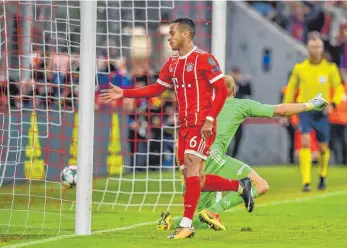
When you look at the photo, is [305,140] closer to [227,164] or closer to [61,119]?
[61,119]

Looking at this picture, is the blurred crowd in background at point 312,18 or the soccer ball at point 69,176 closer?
the soccer ball at point 69,176

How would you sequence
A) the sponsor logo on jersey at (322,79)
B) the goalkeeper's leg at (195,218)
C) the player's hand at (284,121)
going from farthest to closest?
the player's hand at (284,121)
the sponsor logo on jersey at (322,79)
the goalkeeper's leg at (195,218)

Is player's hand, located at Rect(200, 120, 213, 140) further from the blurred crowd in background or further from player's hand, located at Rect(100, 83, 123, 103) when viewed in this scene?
the blurred crowd in background

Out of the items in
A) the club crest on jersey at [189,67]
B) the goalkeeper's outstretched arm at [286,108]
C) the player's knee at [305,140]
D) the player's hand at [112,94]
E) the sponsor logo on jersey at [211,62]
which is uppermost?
the sponsor logo on jersey at [211,62]

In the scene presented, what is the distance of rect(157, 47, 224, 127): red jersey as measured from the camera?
10.4m

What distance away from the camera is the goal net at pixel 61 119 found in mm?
12953

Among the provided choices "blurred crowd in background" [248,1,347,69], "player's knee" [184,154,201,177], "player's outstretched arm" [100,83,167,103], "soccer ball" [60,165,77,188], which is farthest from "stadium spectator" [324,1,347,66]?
"player's knee" [184,154,201,177]

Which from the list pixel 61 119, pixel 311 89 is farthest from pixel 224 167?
pixel 311 89

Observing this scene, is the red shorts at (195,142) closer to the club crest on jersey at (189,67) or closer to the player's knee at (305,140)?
the club crest on jersey at (189,67)

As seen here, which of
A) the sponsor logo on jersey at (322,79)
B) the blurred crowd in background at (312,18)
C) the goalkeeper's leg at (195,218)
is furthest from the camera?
the blurred crowd in background at (312,18)

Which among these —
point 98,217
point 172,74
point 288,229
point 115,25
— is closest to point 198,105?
point 172,74

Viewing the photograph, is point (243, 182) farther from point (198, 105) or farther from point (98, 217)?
point (98, 217)

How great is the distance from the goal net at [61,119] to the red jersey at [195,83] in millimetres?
1512

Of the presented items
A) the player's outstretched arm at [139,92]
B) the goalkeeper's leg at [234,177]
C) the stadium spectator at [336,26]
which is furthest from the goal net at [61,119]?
the stadium spectator at [336,26]
